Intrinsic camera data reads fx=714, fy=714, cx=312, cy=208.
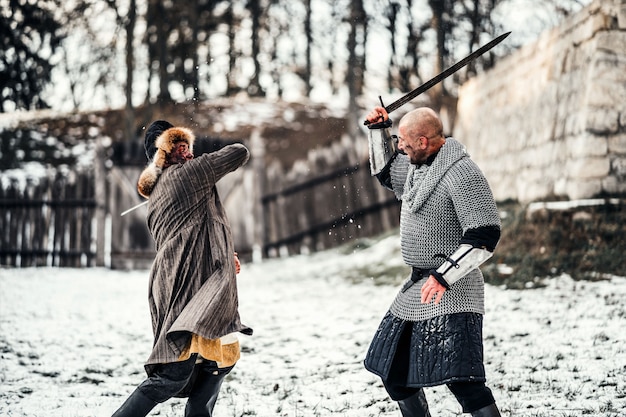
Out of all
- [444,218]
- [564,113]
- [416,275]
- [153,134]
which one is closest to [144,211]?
[564,113]

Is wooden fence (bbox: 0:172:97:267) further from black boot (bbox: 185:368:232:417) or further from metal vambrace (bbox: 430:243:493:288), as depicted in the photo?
metal vambrace (bbox: 430:243:493:288)

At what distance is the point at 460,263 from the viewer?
2895 millimetres

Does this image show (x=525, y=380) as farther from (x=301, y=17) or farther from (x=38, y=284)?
(x=301, y=17)

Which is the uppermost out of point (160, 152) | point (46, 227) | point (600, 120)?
point (600, 120)

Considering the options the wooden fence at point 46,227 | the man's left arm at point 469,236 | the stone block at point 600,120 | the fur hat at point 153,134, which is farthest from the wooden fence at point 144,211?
the man's left arm at point 469,236

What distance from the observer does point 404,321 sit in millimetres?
3119

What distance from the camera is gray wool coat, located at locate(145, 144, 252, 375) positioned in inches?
124

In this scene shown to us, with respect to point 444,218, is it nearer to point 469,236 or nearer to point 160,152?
point 469,236

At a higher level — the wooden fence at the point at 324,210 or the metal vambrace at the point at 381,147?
the metal vambrace at the point at 381,147

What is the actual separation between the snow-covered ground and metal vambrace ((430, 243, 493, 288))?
1312 millimetres

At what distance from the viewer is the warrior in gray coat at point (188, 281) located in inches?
123

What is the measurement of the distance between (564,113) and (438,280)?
5496 millimetres

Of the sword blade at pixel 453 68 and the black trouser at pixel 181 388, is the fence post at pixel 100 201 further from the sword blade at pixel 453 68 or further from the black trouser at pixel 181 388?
the sword blade at pixel 453 68

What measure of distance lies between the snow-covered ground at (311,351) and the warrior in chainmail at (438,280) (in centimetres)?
100
